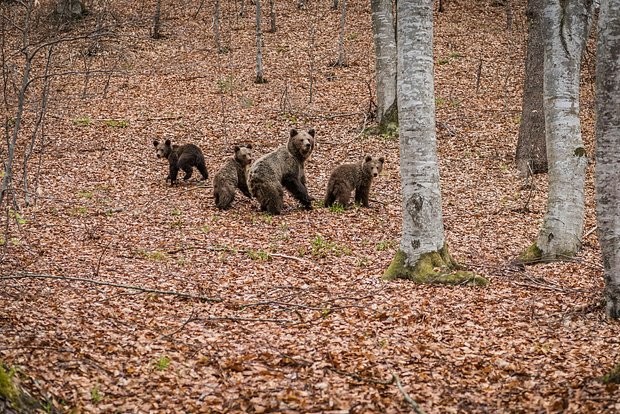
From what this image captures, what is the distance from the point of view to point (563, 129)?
399 inches

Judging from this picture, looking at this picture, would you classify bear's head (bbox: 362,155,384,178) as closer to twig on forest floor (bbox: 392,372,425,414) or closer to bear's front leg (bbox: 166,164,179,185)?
bear's front leg (bbox: 166,164,179,185)

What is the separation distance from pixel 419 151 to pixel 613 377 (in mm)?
4395

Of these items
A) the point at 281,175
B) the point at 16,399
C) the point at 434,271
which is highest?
the point at 281,175

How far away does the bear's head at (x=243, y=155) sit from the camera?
15.5 metres

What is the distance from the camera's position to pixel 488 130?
70.3 ft

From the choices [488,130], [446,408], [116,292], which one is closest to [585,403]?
[446,408]

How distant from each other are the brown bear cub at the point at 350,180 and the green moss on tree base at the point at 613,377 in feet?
29.7

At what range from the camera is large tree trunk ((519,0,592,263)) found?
32.1 ft

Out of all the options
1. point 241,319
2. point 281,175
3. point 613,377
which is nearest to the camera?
point 613,377

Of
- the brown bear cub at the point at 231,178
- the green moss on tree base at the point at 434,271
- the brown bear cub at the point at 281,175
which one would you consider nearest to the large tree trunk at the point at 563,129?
the green moss on tree base at the point at 434,271

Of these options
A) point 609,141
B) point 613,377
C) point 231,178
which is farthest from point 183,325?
point 231,178

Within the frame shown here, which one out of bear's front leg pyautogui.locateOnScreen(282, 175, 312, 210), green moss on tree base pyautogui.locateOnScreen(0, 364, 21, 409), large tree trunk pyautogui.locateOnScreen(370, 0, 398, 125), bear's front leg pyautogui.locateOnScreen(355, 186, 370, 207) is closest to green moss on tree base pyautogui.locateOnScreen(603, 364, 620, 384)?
green moss on tree base pyautogui.locateOnScreen(0, 364, 21, 409)

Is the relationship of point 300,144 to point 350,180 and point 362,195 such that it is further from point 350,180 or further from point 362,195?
point 362,195

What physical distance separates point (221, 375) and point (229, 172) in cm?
870
